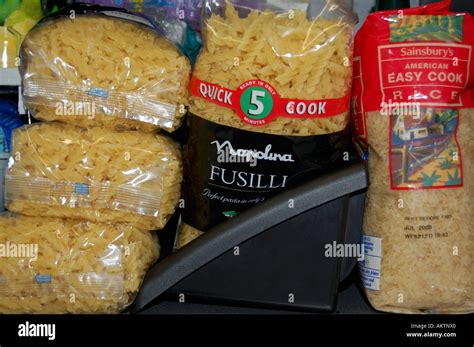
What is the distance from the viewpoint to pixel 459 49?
1.15 metres

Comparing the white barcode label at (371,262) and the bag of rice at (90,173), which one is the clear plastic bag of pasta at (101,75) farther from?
the white barcode label at (371,262)

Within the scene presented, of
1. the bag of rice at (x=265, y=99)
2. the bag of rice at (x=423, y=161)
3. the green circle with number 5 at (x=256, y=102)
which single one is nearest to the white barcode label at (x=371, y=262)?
the bag of rice at (x=423, y=161)

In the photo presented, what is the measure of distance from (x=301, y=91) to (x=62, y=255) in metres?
0.50

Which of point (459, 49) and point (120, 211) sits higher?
point (459, 49)

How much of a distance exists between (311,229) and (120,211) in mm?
339

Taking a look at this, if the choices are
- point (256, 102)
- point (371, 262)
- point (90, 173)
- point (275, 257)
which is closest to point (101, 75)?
point (90, 173)

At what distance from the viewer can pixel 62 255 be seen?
1.16 metres

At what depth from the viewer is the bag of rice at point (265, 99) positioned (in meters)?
1.14

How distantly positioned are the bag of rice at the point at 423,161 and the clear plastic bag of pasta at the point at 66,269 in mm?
445

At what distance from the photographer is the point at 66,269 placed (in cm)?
115

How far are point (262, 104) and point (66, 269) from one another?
1.46ft
